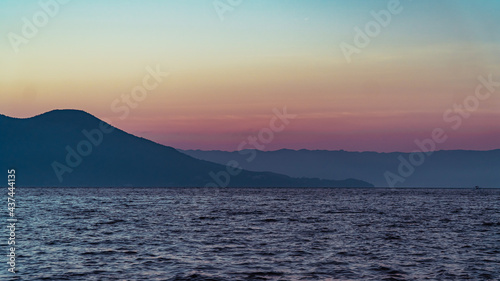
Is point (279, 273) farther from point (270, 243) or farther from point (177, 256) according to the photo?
point (270, 243)

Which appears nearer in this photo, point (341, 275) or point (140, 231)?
point (341, 275)

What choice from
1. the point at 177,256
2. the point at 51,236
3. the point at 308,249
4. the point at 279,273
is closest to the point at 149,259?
the point at 177,256

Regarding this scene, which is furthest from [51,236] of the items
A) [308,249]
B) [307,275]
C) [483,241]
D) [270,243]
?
[483,241]

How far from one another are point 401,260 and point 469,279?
647 centimetres

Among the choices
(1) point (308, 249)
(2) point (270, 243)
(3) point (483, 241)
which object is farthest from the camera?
(3) point (483, 241)

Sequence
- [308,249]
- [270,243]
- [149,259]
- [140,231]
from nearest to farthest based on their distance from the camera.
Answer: [149,259], [308,249], [270,243], [140,231]

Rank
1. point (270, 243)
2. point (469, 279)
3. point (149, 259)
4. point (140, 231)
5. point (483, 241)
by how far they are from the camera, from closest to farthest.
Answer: point (469, 279) < point (149, 259) < point (270, 243) < point (483, 241) < point (140, 231)

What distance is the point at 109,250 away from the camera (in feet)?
136

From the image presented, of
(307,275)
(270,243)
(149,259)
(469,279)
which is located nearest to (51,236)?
(149,259)

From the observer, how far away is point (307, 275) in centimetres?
3191

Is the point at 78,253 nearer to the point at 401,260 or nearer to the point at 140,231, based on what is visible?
the point at 140,231

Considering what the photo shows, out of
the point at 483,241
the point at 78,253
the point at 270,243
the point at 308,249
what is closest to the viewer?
the point at 78,253

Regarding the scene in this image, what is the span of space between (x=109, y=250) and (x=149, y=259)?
5.84 m

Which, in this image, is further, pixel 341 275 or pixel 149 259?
pixel 149 259
